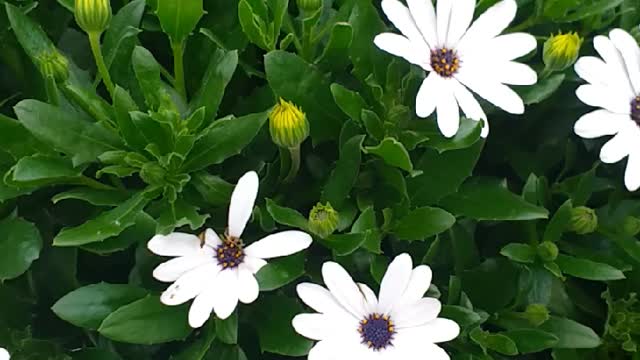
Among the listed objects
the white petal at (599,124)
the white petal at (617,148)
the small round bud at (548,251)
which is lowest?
the small round bud at (548,251)

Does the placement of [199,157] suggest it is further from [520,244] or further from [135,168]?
[520,244]

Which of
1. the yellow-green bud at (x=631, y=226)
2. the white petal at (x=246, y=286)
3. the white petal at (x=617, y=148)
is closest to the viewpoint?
the white petal at (x=246, y=286)

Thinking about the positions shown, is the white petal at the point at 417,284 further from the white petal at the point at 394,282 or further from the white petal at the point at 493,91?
the white petal at the point at 493,91

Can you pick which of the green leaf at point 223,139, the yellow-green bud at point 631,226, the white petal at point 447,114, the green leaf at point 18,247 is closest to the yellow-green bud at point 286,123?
the green leaf at point 223,139

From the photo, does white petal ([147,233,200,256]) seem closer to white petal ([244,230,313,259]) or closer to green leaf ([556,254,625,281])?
white petal ([244,230,313,259])

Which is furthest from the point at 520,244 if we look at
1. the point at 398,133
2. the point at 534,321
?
the point at 398,133

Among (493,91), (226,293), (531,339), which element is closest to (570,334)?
(531,339)

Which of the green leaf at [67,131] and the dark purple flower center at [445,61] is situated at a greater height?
the dark purple flower center at [445,61]
